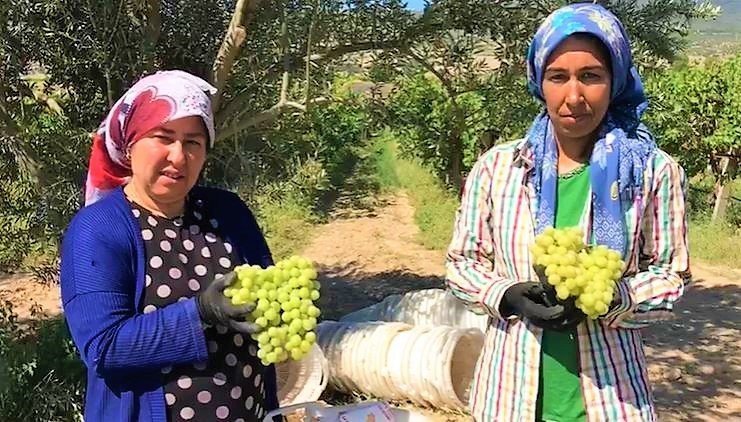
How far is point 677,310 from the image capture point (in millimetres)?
7664

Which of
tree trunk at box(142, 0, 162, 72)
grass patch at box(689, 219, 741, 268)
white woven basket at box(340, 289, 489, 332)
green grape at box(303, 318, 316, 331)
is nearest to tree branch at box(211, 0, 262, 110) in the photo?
tree trunk at box(142, 0, 162, 72)

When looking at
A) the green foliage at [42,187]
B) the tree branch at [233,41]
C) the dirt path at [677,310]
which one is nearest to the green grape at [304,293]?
the tree branch at [233,41]

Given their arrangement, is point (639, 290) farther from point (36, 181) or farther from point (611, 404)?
point (36, 181)

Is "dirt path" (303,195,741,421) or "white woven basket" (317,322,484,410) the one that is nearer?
"white woven basket" (317,322,484,410)

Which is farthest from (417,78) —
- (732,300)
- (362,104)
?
(732,300)

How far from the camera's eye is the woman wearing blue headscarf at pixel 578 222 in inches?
72.9

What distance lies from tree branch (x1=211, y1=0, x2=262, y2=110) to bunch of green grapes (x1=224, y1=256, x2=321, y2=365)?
6.67 feet

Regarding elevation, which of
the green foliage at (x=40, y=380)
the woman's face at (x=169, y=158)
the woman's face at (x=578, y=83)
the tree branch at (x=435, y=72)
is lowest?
the green foliage at (x=40, y=380)

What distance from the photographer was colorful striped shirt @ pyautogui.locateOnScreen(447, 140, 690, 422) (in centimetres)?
191

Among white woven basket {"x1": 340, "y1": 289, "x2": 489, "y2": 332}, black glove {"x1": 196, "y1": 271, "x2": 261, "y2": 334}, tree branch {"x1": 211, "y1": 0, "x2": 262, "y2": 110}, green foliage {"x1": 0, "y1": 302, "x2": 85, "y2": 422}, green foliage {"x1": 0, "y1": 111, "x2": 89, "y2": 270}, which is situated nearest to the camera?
black glove {"x1": 196, "y1": 271, "x2": 261, "y2": 334}

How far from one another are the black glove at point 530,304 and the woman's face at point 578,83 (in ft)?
1.22

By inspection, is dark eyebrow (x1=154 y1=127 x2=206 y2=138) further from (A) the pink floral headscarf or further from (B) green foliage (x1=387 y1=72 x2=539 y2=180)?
(B) green foliage (x1=387 y1=72 x2=539 y2=180)

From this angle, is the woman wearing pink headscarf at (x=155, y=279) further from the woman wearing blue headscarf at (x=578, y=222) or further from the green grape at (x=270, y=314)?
the woman wearing blue headscarf at (x=578, y=222)

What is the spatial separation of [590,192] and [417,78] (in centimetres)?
275
